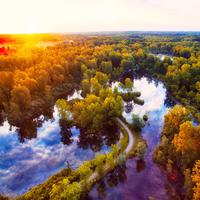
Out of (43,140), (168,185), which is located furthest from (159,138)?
(43,140)

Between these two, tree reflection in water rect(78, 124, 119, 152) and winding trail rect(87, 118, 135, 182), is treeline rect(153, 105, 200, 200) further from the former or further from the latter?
tree reflection in water rect(78, 124, 119, 152)

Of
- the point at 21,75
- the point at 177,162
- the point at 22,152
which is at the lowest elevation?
the point at 22,152

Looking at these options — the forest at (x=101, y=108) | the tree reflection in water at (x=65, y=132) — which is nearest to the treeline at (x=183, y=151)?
the forest at (x=101, y=108)

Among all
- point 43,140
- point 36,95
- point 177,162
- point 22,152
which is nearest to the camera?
point 177,162

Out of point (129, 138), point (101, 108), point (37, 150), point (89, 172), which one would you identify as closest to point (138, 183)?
point (89, 172)

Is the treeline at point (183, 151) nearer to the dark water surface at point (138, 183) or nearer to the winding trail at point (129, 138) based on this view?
the dark water surface at point (138, 183)

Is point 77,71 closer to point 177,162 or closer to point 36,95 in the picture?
point 36,95

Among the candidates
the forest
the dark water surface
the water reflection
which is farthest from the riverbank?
the water reflection

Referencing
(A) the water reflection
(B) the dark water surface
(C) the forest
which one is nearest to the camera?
(C) the forest
